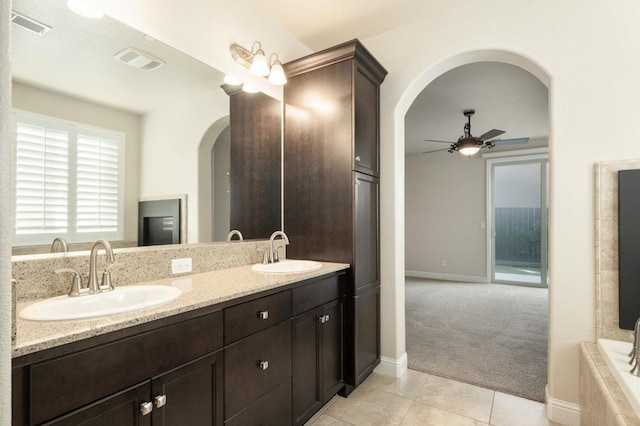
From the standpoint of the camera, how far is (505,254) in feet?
20.0

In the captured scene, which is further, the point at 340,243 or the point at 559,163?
the point at 340,243

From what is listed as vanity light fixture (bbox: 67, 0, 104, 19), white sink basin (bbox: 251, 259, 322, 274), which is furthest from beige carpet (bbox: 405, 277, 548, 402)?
vanity light fixture (bbox: 67, 0, 104, 19)

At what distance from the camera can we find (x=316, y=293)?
1.93 m

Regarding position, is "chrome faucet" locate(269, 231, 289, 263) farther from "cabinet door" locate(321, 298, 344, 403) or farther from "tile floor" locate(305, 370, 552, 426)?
"tile floor" locate(305, 370, 552, 426)

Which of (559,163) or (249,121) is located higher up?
(249,121)

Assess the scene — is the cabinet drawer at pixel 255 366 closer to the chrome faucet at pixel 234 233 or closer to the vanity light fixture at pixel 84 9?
the chrome faucet at pixel 234 233

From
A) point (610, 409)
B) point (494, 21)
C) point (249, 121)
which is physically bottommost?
point (610, 409)

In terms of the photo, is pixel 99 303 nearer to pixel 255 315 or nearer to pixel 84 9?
pixel 255 315

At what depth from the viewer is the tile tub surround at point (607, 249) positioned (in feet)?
6.00

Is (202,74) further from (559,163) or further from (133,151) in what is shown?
(559,163)

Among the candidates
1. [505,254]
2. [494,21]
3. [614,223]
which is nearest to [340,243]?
[614,223]

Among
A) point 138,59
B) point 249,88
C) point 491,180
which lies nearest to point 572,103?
point 249,88

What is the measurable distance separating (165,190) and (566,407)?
2745 mm

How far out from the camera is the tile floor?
1.95 metres
